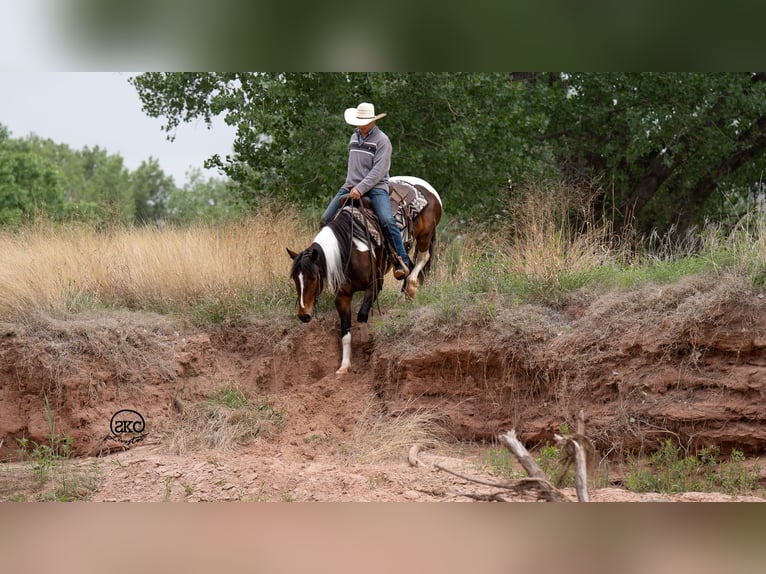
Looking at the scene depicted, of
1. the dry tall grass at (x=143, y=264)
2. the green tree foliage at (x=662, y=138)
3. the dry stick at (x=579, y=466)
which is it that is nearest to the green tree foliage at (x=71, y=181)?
the dry tall grass at (x=143, y=264)

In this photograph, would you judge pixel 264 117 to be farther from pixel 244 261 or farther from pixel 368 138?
pixel 368 138

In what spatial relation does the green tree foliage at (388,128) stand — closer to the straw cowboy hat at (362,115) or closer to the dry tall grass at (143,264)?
the dry tall grass at (143,264)

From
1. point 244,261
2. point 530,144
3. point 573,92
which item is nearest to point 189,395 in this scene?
point 244,261

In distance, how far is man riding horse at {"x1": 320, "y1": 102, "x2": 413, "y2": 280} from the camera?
10.5m

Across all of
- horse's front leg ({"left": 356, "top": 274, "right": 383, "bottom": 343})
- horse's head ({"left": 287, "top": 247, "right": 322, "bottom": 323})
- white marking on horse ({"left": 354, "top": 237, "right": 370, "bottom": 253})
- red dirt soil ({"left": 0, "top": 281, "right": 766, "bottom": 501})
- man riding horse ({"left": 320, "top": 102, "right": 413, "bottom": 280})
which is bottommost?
red dirt soil ({"left": 0, "top": 281, "right": 766, "bottom": 501})

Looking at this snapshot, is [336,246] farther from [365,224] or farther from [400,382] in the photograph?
[400,382]

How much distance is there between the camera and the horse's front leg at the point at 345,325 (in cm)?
1082

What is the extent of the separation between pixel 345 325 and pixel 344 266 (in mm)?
780

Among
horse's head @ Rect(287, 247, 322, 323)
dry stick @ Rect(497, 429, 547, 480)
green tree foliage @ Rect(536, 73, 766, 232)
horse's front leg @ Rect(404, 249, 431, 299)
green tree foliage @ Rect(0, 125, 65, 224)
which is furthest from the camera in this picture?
green tree foliage @ Rect(0, 125, 65, 224)

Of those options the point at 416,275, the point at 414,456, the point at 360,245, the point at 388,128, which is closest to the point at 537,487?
the point at 414,456

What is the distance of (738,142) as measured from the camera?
18.1 meters

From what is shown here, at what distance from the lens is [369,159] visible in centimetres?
1062

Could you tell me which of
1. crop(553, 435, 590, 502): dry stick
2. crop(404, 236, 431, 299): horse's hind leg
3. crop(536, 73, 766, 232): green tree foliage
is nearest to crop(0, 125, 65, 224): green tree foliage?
crop(536, 73, 766, 232): green tree foliage

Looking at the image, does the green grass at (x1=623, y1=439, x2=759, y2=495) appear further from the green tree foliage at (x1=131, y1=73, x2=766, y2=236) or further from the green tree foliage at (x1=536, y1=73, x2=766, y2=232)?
the green tree foliage at (x1=536, y1=73, x2=766, y2=232)
